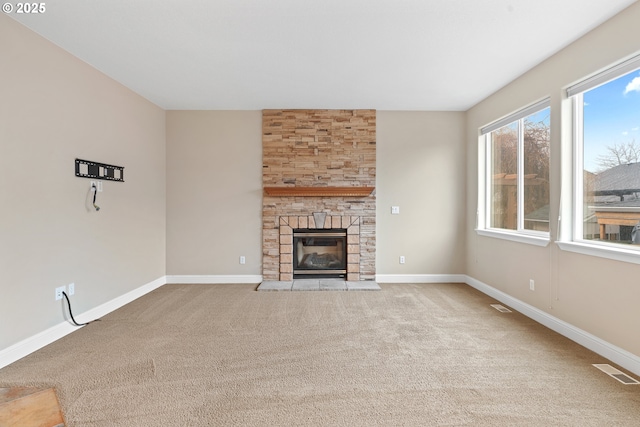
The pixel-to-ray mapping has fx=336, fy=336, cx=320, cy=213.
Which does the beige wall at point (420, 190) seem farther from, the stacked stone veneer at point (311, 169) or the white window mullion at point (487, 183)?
the white window mullion at point (487, 183)

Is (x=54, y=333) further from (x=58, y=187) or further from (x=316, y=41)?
(x=316, y=41)

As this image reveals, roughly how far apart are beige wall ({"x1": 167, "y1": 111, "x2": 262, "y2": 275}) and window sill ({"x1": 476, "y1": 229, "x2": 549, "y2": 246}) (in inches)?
133

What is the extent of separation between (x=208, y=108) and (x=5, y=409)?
4622 millimetres

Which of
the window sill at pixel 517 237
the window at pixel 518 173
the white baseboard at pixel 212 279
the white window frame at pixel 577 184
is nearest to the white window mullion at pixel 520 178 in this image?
the window at pixel 518 173

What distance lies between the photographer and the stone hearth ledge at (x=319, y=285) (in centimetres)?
471

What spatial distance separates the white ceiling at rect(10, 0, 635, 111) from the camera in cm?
245

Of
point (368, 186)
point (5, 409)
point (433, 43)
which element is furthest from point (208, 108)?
point (5, 409)

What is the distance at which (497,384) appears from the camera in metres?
2.22

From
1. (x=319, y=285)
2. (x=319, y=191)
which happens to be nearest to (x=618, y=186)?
(x=319, y=191)

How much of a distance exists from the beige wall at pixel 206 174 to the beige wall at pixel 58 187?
2.14 ft

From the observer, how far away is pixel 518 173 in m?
3.99

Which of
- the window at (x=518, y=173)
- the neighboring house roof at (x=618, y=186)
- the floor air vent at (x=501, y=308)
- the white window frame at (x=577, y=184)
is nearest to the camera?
the neighboring house roof at (x=618, y=186)

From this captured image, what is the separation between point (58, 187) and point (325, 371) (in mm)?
2823

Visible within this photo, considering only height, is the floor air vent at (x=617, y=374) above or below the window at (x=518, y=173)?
below
